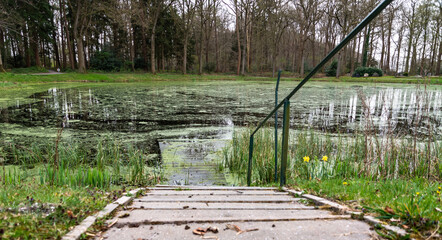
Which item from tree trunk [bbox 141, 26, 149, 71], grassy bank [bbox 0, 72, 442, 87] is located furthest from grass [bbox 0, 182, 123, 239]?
tree trunk [bbox 141, 26, 149, 71]

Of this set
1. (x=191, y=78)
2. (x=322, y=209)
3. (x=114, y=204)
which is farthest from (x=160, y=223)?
(x=191, y=78)

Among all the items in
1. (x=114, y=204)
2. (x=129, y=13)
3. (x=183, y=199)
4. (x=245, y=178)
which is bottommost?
(x=245, y=178)

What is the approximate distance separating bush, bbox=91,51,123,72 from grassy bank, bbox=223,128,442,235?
82.4ft

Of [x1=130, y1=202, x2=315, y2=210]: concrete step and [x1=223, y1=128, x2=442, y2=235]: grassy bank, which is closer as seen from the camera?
[x1=223, y1=128, x2=442, y2=235]: grassy bank

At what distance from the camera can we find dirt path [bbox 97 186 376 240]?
145cm

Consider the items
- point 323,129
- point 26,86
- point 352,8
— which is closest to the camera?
point 323,129

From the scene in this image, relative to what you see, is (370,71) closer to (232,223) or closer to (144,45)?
(144,45)

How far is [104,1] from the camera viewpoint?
23031 millimetres

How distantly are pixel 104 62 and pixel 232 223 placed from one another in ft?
92.8

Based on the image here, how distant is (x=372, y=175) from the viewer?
3439mm

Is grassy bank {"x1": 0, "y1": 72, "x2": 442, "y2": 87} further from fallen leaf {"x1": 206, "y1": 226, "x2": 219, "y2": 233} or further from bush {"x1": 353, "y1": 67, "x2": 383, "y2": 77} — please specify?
fallen leaf {"x1": 206, "y1": 226, "x2": 219, "y2": 233}

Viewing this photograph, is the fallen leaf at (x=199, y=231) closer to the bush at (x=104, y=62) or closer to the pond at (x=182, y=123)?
the pond at (x=182, y=123)

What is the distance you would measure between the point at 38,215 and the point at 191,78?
25.5m

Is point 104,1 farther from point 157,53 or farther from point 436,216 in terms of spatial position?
point 436,216
